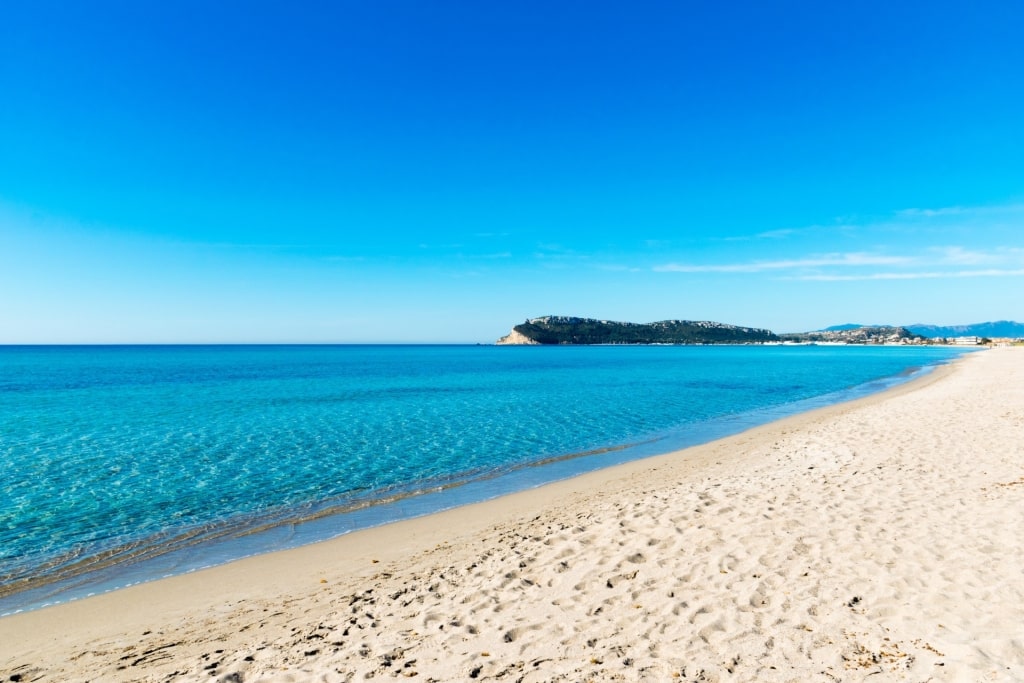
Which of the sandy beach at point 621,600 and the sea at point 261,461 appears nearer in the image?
the sandy beach at point 621,600

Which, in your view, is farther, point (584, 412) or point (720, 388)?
point (720, 388)

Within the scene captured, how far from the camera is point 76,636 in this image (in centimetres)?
764

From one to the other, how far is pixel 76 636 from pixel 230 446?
595 inches

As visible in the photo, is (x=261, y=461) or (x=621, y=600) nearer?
(x=621, y=600)

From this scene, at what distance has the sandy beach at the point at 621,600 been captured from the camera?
5660 millimetres

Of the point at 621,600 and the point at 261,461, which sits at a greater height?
the point at 621,600

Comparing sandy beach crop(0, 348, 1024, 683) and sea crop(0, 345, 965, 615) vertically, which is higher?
sandy beach crop(0, 348, 1024, 683)

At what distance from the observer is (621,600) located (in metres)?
7.07

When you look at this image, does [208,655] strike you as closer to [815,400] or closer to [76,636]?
[76,636]

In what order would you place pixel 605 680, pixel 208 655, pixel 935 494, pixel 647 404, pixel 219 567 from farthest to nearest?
1. pixel 647 404
2. pixel 935 494
3. pixel 219 567
4. pixel 208 655
5. pixel 605 680

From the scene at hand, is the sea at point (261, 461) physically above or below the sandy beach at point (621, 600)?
below

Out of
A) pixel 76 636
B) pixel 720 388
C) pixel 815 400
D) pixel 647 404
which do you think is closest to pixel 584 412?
pixel 647 404

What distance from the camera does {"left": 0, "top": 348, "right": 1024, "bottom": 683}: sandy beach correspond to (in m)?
5.66

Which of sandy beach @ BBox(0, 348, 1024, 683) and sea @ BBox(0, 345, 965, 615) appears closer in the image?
sandy beach @ BBox(0, 348, 1024, 683)
